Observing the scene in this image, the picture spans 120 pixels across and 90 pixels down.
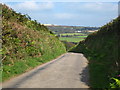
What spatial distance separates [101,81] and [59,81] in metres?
2.33

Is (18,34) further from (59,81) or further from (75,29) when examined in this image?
(75,29)

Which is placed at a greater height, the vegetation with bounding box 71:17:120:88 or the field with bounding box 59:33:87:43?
the vegetation with bounding box 71:17:120:88

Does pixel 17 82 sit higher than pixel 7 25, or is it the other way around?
pixel 7 25

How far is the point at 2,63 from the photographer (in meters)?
13.7

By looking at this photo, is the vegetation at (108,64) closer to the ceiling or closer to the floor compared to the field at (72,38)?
closer to the ceiling

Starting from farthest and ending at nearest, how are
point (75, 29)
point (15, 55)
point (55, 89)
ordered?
point (75, 29)
point (15, 55)
point (55, 89)

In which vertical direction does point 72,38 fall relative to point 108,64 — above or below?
below

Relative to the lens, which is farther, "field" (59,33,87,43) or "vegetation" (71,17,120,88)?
"field" (59,33,87,43)

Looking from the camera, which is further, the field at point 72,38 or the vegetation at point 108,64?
the field at point 72,38

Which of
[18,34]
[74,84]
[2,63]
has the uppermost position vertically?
[18,34]

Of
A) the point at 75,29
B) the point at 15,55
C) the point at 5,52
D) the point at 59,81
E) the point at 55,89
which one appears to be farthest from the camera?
the point at 75,29

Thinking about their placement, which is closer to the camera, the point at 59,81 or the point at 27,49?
the point at 59,81

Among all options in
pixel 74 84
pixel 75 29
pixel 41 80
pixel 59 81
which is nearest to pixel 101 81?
pixel 74 84

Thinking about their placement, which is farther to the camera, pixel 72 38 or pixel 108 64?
pixel 72 38
